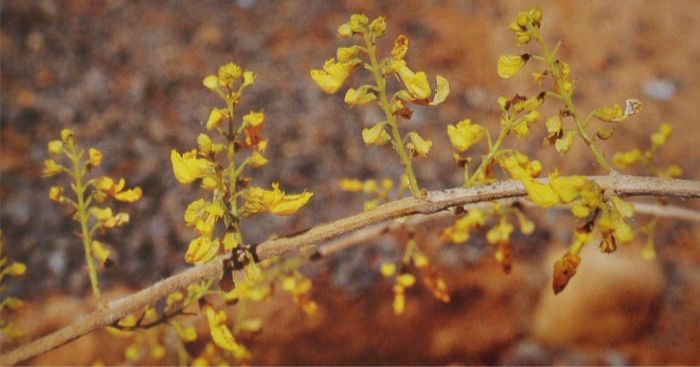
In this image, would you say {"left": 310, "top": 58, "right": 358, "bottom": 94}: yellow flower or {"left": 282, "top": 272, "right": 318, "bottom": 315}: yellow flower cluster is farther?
{"left": 282, "top": 272, "right": 318, "bottom": 315}: yellow flower cluster

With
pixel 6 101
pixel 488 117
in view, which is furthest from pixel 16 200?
pixel 488 117

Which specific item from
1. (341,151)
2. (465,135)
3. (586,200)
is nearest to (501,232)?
(465,135)

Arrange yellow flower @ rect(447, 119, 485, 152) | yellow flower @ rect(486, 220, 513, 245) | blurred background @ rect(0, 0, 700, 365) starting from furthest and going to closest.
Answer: blurred background @ rect(0, 0, 700, 365) → yellow flower @ rect(486, 220, 513, 245) → yellow flower @ rect(447, 119, 485, 152)

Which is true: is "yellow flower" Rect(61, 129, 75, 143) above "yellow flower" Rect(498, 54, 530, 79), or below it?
above

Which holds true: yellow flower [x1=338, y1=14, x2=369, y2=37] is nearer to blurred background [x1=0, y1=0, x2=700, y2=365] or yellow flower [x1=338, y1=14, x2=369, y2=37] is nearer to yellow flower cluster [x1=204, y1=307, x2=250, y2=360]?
yellow flower cluster [x1=204, y1=307, x2=250, y2=360]

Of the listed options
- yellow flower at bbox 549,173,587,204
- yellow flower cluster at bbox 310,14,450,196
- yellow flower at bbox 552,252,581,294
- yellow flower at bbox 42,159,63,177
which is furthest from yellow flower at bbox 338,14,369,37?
yellow flower at bbox 42,159,63,177

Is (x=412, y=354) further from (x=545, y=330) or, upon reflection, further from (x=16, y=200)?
(x=16, y=200)
